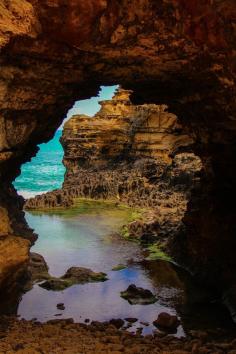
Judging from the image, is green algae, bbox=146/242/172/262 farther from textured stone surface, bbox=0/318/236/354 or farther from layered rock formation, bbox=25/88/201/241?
textured stone surface, bbox=0/318/236/354

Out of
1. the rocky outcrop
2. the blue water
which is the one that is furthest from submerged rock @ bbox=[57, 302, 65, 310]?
the blue water

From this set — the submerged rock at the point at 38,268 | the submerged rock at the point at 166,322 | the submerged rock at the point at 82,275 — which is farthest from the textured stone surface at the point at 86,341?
the submerged rock at the point at 38,268

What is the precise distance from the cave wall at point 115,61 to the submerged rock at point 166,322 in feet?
11.6

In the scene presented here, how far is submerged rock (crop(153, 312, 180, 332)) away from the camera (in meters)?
12.2

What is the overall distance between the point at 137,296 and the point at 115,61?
24.2 ft

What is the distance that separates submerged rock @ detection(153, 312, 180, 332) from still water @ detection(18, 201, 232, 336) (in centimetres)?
18

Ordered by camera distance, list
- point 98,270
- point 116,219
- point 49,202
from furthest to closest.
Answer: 1. point 49,202
2. point 116,219
3. point 98,270

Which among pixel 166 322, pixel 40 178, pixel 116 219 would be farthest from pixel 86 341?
pixel 40 178

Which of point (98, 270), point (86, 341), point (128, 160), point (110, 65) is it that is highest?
point (110, 65)

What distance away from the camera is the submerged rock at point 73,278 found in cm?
1519

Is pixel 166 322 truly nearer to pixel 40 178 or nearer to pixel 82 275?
pixel 82 275

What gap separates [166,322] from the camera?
1227 cm

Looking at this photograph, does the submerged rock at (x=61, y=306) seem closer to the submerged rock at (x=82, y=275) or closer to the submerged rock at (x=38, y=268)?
the submerged rock at (x=82, y=275)

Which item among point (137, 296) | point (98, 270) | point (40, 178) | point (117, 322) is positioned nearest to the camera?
point (117, 322)
